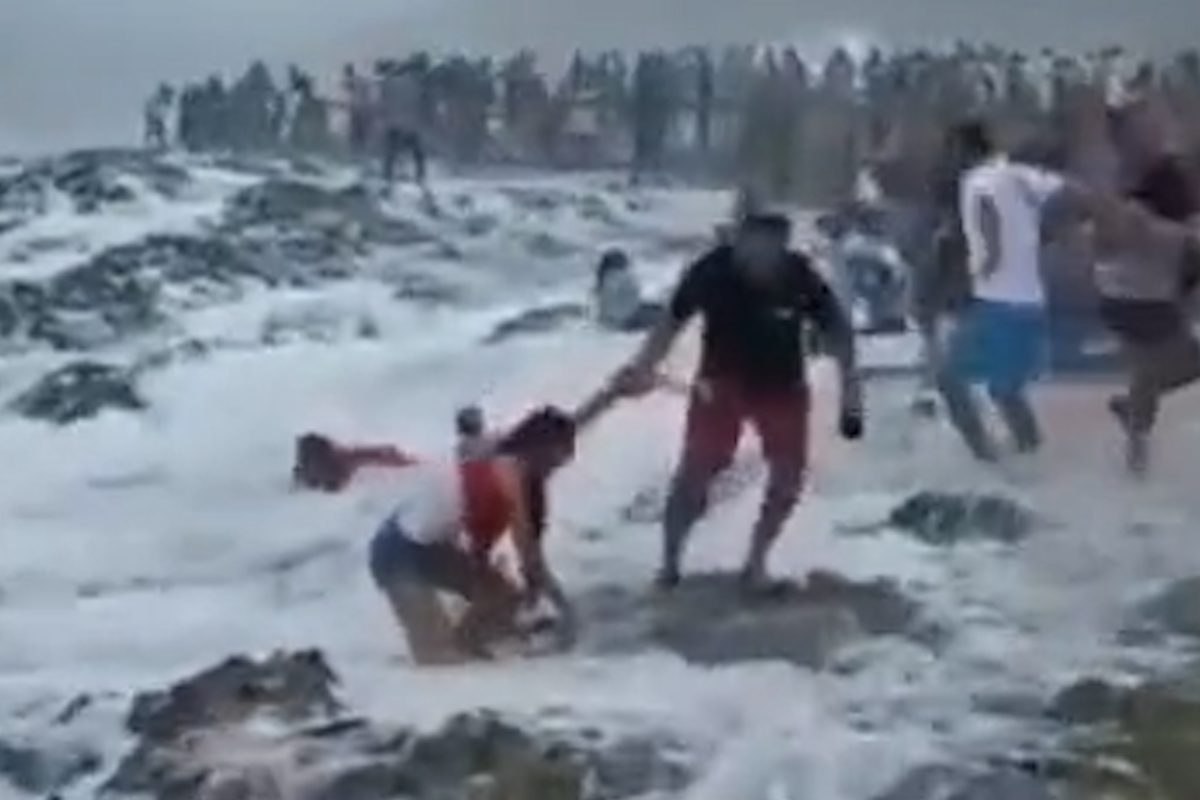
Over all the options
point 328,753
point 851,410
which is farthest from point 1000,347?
point 328,753

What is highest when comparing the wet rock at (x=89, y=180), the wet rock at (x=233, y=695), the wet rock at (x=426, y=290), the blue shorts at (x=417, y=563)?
the wet rock at (x=89, y=180)

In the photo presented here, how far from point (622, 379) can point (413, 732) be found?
0.91 feet

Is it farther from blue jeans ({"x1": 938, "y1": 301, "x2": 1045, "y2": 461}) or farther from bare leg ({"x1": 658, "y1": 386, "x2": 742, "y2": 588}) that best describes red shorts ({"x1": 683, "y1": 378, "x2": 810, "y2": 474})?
blue jeans ({"x1": 938, "y1": 301, "x2": 1045, "y2": 461})

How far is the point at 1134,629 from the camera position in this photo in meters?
1.85

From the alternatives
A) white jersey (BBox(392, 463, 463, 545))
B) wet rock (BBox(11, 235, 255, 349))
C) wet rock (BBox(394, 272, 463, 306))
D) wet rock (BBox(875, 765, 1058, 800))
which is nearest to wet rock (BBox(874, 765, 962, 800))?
wet rock (BBox(875, 765, 1058, 800))

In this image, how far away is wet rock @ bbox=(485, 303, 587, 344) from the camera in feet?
6.33

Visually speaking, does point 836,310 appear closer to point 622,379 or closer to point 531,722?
point 622,379

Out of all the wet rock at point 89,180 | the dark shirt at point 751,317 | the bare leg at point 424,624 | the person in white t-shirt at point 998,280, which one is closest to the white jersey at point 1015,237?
the person in white t-shirt at point 998,280

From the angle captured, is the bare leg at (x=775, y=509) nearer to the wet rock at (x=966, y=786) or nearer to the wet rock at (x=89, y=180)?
the wet rock at (x=966, y=786)

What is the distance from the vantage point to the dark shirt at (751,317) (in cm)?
190

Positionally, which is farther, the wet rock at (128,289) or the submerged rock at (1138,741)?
the wet rock at (128,289)

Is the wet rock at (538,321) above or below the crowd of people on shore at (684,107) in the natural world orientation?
below

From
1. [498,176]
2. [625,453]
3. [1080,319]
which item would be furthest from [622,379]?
[1080,319]

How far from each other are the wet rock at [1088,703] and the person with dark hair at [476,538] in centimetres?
33
